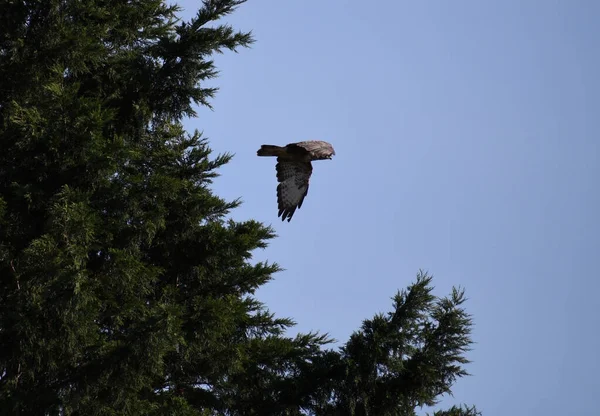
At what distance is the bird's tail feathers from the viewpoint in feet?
39.1

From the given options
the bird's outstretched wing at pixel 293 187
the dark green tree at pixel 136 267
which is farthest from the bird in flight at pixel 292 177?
the dark green tree at pixel 136 267

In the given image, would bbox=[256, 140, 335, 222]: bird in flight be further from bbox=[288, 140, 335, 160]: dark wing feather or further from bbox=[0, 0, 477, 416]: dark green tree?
bbox=[0, 0, 477, 416]: dark green tree

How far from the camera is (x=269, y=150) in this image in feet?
39.6

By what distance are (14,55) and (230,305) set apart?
3727mm

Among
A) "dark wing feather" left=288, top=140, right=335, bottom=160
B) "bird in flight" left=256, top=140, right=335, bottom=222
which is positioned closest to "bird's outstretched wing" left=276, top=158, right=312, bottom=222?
"bird in flight" left=256, top=140, right=335, bottom=222

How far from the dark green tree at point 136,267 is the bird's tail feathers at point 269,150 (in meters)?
0.52

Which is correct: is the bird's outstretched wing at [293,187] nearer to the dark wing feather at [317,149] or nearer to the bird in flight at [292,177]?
the bird in flight at [292,177]

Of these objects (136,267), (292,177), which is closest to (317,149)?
(292,177)

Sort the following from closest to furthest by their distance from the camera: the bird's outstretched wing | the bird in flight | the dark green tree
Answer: the dark green tree
the bird in flight
the bird's outstretched wing

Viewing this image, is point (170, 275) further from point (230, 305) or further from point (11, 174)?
point (11, 174)

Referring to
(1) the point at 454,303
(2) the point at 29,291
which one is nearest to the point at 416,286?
(1) the point at 454,303

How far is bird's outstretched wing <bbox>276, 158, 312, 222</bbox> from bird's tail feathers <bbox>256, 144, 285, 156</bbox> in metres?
0.49

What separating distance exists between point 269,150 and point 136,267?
9.05ft

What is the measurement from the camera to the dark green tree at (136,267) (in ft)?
31.1
